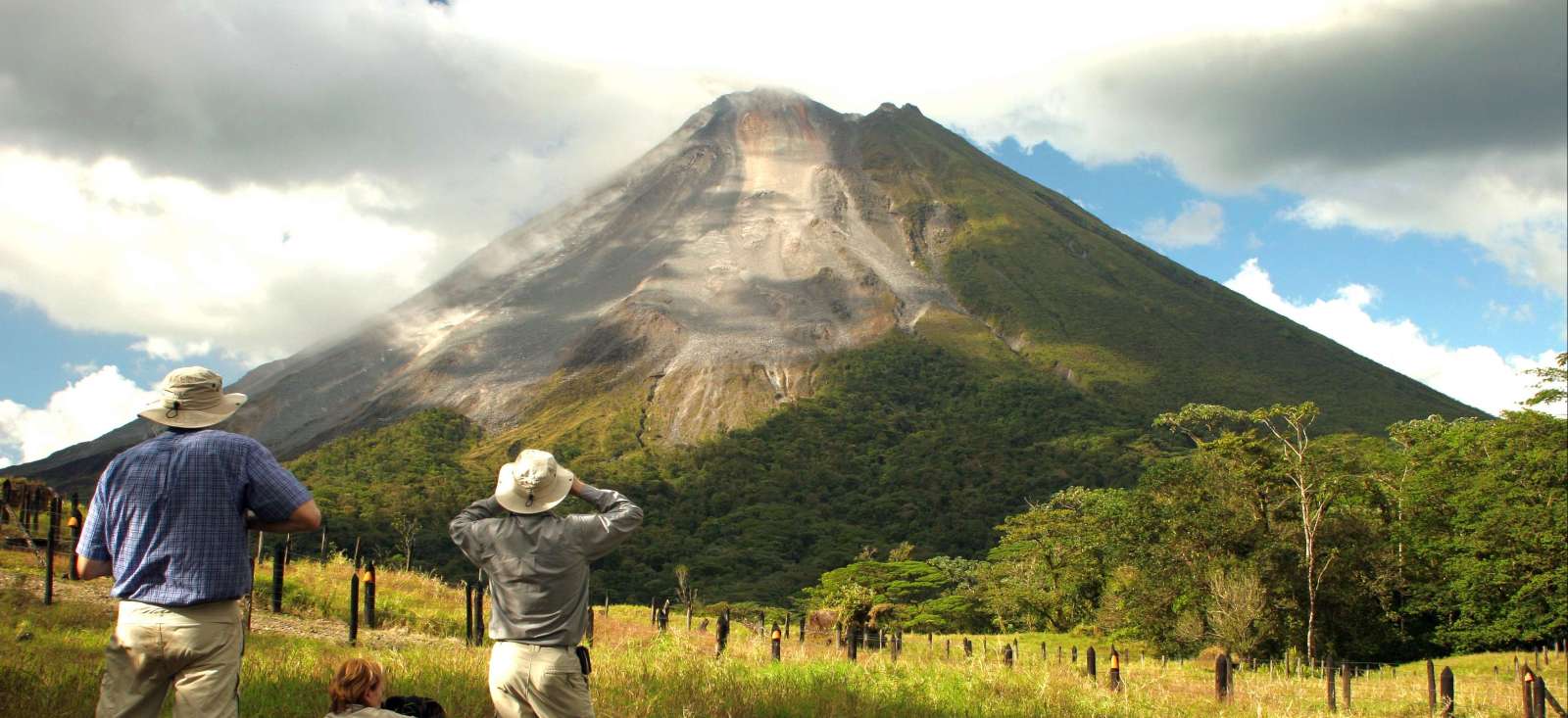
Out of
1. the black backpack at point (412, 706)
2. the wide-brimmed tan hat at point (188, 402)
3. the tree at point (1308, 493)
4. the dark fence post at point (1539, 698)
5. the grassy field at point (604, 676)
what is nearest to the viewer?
the wide-brimmed tan hat at point (188, 402)

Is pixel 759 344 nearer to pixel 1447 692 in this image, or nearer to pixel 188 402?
pixel 1447 692

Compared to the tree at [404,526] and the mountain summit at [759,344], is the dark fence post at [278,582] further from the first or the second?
the mountain summit at [759,344]

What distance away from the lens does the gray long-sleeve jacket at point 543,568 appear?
478cm

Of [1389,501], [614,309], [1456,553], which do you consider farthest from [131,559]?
[614,309]

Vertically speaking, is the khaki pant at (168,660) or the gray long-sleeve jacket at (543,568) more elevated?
the gray long-sleeve jacket at (543,568)

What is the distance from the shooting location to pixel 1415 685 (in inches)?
832

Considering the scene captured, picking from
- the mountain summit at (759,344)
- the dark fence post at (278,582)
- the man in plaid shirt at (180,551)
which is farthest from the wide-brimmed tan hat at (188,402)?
the mountain summit at (759,344)

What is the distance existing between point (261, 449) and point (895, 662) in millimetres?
8063

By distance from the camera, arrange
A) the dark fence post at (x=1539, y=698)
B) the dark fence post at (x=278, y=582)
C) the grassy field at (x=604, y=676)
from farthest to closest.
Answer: the dark fence post at (x=278, y=582) → the dark fence post at (x=1539, y=698) → the grassy field at (x=604, y=676)

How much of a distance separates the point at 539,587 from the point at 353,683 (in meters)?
0.88

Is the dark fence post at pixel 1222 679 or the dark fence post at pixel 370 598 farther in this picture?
the dark fence post at pixel 370 598

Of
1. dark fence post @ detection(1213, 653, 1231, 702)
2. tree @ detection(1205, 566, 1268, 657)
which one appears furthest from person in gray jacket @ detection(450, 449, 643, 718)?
tree @ detection(1205, 566, 1268, 657)

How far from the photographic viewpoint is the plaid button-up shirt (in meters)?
4.24

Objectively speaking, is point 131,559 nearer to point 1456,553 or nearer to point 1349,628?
point 1349,628
